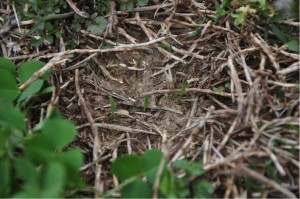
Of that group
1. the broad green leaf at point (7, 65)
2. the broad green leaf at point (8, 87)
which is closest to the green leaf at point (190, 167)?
the broad green leaf at point (8, 87)

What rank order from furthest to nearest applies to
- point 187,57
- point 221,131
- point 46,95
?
point 187,57
point 46,95
point 221,131

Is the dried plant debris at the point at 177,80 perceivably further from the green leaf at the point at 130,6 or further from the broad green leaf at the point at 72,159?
the broad green leaf at the point at 72,159

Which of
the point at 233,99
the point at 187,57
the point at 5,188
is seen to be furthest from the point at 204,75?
the point at 5,188

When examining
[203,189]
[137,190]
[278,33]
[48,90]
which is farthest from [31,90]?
[278,33]

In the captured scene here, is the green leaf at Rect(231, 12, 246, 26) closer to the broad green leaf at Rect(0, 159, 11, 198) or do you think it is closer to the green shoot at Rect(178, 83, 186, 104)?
the green shoot at Rect(178, 83, 186, 104)

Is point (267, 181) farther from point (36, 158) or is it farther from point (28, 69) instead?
point (28, 69)

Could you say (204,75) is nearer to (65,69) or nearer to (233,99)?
(233,99)
